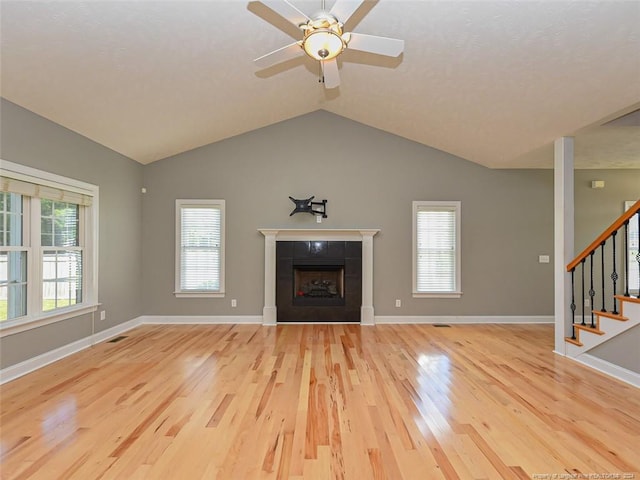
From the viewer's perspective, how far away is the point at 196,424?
2463mm

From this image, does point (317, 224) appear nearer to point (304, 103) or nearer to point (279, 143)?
point (279, 143)

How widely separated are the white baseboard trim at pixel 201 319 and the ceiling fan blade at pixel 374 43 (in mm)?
4518

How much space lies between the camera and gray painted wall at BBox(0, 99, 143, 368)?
133 inches

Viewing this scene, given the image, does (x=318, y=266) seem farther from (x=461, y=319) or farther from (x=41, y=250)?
(x=41, y=250)

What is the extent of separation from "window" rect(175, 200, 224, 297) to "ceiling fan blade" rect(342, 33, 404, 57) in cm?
395

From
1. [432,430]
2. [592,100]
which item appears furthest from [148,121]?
[592,100]

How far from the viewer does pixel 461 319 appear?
5.97m

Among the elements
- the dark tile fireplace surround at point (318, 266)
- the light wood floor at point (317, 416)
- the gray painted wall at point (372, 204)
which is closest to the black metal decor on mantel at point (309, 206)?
the gray painted wall at point (372, 204)

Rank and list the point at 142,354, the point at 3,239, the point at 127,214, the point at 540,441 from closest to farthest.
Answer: the point at 540,441 < the point at 3,239 < the point at 142,354 < the point at 127,214

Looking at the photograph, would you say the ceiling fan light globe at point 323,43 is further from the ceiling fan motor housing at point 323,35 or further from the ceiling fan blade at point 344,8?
the ceiling fan blade at point 344,8

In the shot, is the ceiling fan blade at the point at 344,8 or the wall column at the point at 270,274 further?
the wall column at the point at 270,274

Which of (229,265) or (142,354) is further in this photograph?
(229,265)

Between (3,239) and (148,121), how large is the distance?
2073mm

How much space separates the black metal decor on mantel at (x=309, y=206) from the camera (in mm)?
5805
